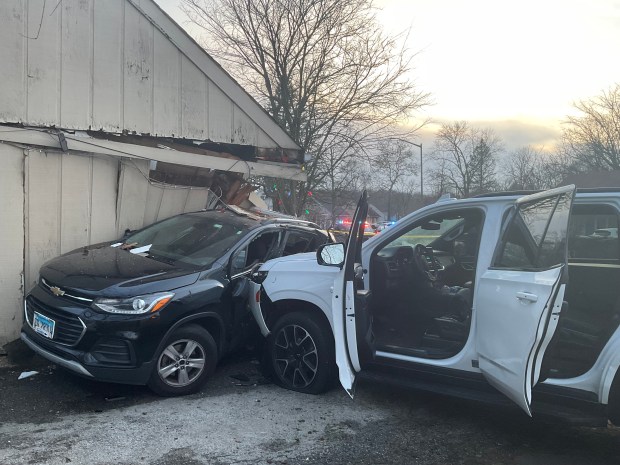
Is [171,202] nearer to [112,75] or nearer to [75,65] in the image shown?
[112,75]

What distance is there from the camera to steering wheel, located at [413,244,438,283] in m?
5.02

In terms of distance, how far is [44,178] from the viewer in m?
6.10

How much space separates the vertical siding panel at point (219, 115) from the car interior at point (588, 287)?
213 inches

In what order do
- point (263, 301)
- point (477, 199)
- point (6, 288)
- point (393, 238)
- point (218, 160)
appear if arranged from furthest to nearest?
1. point (218, 160)
2. point (6, 288)
3. point (263, 301)
4. point (393, 238)
5. point (477, 199)

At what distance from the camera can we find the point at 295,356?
4945 mm

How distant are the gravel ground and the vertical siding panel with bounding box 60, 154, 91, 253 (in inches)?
71.1

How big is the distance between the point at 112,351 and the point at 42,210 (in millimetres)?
2658

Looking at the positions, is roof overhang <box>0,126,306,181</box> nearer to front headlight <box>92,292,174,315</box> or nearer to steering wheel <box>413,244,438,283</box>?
front headlight <box>92,292,174,315</box>

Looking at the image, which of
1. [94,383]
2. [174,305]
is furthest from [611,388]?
[94,383]

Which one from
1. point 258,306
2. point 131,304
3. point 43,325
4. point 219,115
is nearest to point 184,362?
point 131,304

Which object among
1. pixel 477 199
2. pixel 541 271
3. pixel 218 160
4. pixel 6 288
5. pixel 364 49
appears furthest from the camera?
pixel 364 49

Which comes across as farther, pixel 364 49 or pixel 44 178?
pixel 364 49

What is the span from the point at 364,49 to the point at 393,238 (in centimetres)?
1239

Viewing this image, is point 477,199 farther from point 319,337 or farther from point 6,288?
point 6,288
